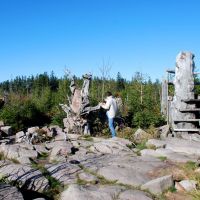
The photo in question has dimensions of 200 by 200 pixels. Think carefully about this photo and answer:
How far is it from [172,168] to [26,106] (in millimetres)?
9676

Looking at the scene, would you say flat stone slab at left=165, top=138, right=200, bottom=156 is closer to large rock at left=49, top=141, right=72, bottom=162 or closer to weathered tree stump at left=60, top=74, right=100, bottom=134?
large rock at left=49, top=141, right=72, bottom=162

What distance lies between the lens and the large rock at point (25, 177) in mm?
7305

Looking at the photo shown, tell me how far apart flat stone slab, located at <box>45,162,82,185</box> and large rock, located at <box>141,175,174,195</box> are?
1534 millimetres

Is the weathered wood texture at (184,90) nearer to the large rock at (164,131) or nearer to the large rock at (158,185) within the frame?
the large rock at (164,131)

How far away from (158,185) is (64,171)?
226 cm

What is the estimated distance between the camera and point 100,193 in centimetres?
687

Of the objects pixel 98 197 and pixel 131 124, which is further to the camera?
pixel 131 124

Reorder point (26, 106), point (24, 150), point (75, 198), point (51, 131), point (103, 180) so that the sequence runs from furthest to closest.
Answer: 1. point (26, 106)
2. point (51, 131)
3. point (24, 150)
4. point (103, 180)
5. point (75, 198)

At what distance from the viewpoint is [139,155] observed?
10.5m

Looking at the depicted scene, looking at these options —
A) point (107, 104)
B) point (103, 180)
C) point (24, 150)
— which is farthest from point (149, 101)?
point (103, 180)

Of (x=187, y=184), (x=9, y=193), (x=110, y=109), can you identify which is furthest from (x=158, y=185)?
(x=110, y=109)

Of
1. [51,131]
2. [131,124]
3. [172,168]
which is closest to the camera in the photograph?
[172,168]

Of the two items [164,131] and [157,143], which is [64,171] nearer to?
[157,143]

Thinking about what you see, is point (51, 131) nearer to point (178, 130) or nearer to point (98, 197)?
point (178, 130)
